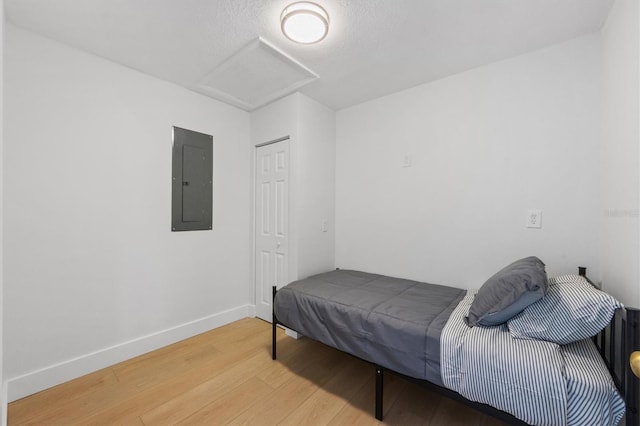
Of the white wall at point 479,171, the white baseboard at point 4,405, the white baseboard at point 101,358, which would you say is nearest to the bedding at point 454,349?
the white wall at point 479,171

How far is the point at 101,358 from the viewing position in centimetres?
203

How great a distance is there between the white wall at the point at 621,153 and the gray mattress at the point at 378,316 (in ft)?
2.68

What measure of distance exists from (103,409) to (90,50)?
2.46 metres

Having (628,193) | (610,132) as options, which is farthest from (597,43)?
(628,193)

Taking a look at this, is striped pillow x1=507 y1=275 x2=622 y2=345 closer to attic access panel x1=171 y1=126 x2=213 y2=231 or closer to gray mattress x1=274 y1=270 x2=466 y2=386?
gray mattress x1=274 y1=270 x2=466 y2=386

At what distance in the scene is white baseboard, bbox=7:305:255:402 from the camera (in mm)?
1712

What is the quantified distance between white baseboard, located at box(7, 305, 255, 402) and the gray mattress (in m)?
0.99

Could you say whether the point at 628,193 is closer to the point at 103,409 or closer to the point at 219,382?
the point at 219,382

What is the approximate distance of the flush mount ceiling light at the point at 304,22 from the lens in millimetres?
1488

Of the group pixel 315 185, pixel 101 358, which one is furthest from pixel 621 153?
pixel 101 358

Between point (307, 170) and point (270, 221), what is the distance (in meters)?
0.69

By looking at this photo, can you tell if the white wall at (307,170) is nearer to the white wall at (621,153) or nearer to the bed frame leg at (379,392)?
the bed frame leg at (379,392)

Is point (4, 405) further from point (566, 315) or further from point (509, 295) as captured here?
point (566, 315)

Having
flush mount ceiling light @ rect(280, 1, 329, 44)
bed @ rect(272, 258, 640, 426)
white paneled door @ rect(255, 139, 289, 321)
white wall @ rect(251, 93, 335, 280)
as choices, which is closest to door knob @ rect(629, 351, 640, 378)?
bed @ rect(272, 258, 640, 426)
